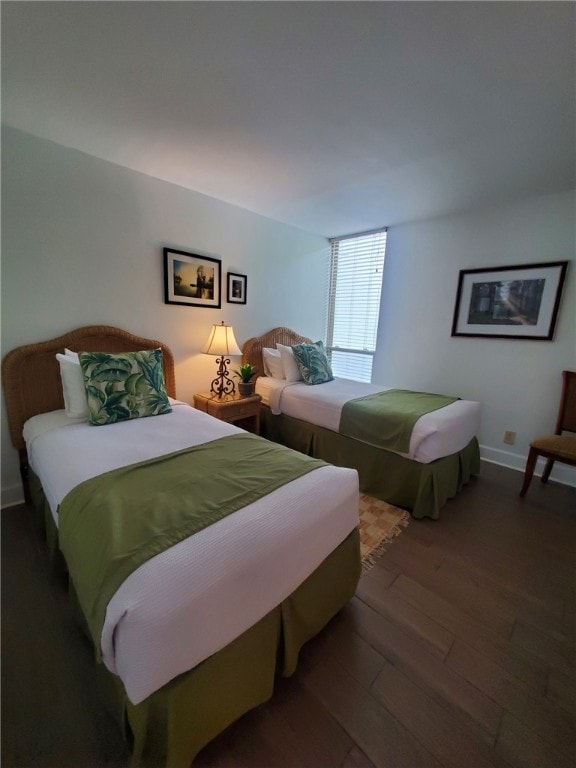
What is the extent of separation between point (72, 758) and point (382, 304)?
3806mm

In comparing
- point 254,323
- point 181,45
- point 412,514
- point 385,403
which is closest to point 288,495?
point 412,514

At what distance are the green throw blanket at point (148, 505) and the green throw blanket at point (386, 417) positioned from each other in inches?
38.0

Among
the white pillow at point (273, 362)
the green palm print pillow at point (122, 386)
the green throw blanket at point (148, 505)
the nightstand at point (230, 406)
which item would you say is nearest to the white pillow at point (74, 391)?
the green palm print pillow at point (122, 386)

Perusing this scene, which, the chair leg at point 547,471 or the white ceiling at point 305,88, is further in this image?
the chair leg at point 547,471

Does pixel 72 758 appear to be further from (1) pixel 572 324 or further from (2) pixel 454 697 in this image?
(1) pixel 572 324

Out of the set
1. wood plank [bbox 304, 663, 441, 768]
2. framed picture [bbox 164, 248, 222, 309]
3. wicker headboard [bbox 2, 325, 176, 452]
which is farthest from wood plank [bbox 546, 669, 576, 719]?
framed picture [bbox 164, 248, 222, 309]

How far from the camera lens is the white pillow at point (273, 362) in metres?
3.17

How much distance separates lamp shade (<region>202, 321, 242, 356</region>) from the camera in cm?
260

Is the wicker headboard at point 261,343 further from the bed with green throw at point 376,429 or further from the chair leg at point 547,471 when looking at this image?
the chair leg at point 547,471

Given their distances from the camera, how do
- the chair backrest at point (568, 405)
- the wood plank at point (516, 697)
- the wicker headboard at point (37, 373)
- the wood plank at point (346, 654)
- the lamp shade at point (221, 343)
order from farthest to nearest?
the lamp shade at point (221, 343)
the chair backrest at point (568, 405)
the wicker headboard at point (37, 373)
the wood plank at point (346, 654)
the wood plank at point (516, 697)

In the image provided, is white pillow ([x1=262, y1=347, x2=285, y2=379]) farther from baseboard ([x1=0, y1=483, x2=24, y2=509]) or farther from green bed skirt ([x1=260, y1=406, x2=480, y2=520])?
baseboard ([x1=0, y1=483, x2=24, y2=509])

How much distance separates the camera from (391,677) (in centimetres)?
112

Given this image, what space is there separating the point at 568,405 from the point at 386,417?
1.53 metres

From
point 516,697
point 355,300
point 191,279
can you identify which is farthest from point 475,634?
point 355,300
